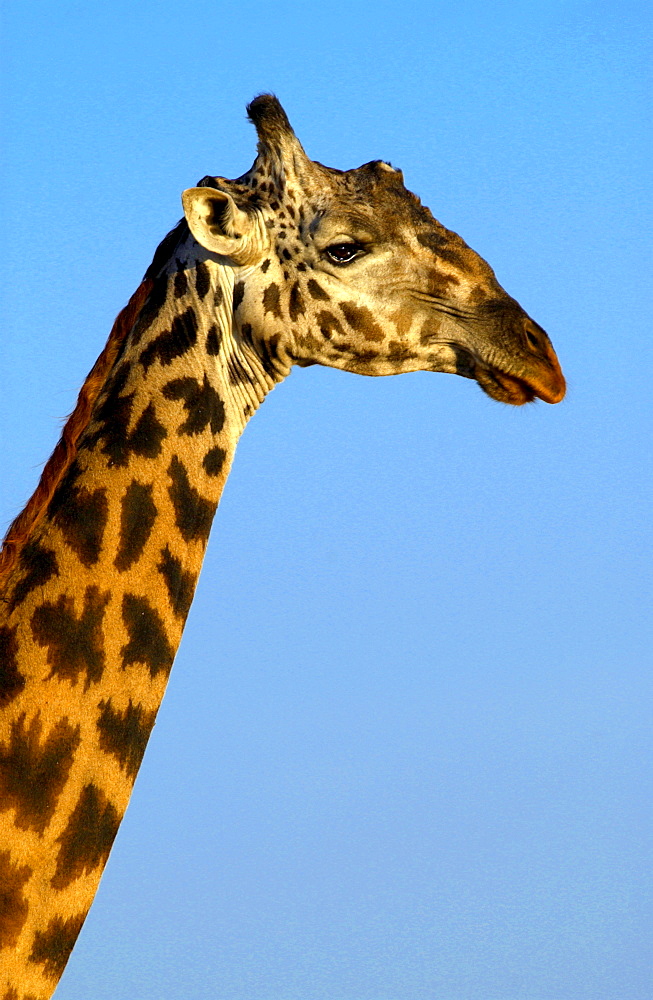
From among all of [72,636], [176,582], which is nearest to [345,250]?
[176,582]

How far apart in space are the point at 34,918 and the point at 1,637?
1.20 m

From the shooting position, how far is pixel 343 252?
6535mm

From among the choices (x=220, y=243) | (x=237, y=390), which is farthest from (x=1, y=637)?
(x=220, y=243)

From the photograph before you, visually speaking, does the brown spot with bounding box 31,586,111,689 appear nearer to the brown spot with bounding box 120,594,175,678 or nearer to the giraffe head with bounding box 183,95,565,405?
the brown spot with bounding box 120,594,175,678

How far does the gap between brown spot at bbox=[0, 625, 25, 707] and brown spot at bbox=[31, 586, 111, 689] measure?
11 cm

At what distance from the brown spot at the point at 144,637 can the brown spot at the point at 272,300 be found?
1.66 meters

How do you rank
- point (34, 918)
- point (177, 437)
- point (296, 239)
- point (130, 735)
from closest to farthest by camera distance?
1. point (34, 918)
2. point (130, 735)
3. point (177, 437)
4. point (296, 239)

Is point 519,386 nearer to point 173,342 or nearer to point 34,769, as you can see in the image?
point 173,342

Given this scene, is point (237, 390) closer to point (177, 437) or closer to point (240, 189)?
point (177, 437)

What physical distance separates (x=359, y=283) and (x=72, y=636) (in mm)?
2379

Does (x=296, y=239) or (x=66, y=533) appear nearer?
(x=66, y=533)

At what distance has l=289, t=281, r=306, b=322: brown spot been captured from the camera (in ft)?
21.2

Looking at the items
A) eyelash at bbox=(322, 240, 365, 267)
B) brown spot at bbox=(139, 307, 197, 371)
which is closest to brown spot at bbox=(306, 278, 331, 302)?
eyelash at bbox=(322, 240, 365, 267)

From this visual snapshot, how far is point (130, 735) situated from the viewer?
5.64 metres
